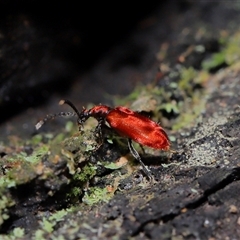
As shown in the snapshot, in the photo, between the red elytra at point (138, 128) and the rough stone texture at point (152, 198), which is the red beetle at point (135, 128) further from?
the rough stone texture at point (152, 198)

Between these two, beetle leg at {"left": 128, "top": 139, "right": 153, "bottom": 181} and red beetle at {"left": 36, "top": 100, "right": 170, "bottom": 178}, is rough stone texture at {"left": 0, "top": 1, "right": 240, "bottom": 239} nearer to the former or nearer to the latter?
beetle leg at {"left": 128, "top": 139, "right": 153, "bottom": 181}

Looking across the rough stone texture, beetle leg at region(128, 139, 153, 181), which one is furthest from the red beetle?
the rough stone texture

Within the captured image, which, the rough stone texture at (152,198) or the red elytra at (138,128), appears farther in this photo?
the red elytra at (138,128)

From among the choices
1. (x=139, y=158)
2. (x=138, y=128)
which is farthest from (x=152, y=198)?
(x=138, y=128)

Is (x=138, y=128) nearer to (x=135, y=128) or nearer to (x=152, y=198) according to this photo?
(x=135, y=128)

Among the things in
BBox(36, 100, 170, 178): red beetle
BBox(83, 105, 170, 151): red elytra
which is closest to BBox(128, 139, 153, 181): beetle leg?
BBox(36, 100, 170, 178): red beetle

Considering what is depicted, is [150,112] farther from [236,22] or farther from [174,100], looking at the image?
[236,22]

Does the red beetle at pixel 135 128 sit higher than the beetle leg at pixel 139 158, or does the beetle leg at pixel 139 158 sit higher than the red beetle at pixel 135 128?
the red beetle at pixel 135 128

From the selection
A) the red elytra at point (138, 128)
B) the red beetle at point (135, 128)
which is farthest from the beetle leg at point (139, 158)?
the red elytra at point (138, 128)

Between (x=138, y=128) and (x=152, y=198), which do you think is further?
(x=138, y=128)

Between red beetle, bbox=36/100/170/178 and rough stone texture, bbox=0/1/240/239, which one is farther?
red beetle, bbox=36/100/170/178

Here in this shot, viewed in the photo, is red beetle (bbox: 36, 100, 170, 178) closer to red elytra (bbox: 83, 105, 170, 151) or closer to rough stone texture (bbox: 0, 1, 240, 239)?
red elytra (bbox: 83, 105, 170, 151)

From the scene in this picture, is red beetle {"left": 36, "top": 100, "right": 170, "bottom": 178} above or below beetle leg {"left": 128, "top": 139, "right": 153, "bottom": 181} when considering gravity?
above
